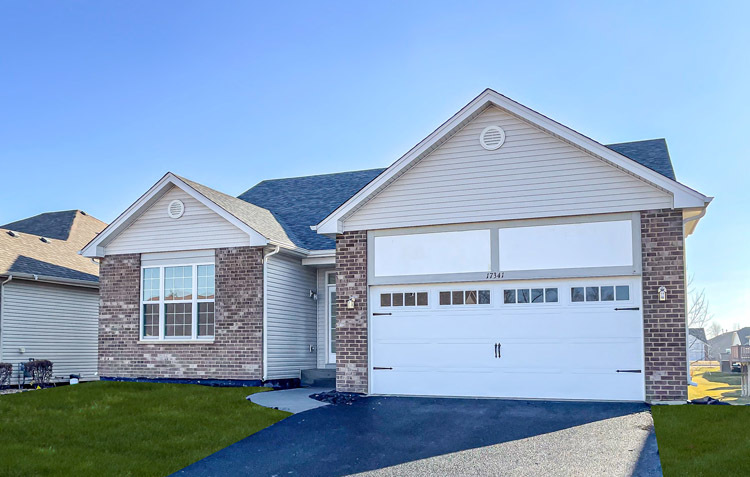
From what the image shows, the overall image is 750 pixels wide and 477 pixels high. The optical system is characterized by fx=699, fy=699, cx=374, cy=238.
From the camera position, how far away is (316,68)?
1614 centimetres

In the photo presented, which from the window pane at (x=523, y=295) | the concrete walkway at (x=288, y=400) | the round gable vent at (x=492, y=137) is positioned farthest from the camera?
the round gable vent at (x=492, y=137)

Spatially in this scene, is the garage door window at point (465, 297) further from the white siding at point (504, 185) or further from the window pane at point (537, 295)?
the white siding at point (504, 185)

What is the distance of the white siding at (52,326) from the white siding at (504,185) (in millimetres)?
11409

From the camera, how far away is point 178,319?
17359 millimetres

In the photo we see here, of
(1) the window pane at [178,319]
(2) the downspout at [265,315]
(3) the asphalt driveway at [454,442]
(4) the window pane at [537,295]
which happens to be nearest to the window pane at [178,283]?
(1) the window pane at [178,319]

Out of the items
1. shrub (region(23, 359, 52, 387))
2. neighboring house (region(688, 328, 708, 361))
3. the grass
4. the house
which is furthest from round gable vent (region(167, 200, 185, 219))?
neighboring house (region(688, 328, 708, 361))

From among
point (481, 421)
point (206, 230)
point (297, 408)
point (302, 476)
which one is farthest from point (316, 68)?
point (302, 476)

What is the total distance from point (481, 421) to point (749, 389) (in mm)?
10530

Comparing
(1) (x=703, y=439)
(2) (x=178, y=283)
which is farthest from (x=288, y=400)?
(1) (x=703, y=439)

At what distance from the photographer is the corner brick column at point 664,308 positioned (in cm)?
1225

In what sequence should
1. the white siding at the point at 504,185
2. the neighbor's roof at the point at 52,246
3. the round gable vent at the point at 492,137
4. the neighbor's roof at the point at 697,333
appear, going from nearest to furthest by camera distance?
the white siding at the point at 504,185
the round gable vent at the point at 492,137
the neighbor's roof at the point at 52,246
the neighbor's roof at the point at 697,333

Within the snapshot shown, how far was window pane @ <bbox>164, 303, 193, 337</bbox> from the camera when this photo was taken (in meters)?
17.2

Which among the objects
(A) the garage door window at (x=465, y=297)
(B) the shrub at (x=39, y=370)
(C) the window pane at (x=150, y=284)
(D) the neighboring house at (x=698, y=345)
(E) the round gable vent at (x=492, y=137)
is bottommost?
(D) the neighboring house at (x=698, y=345)

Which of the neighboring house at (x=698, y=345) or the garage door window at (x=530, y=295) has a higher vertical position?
the garage door window at (x=530, y=295)
